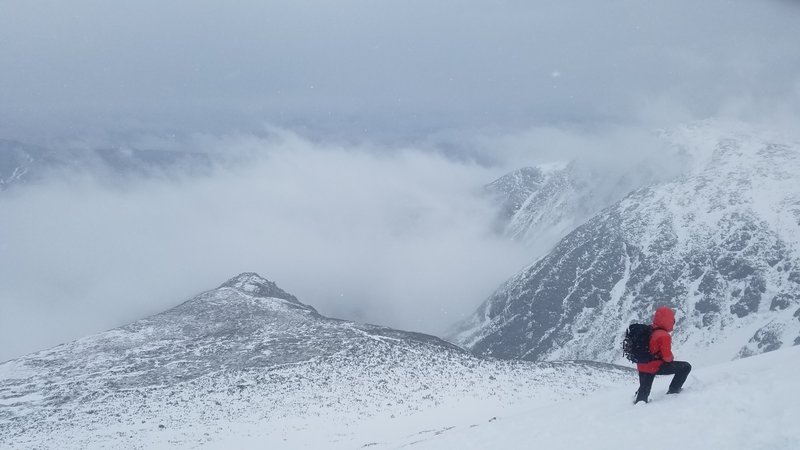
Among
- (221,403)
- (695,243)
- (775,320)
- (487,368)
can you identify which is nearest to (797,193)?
(695,243)

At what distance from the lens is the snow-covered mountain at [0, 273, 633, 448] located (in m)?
31.5

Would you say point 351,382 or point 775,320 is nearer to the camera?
point 351,382

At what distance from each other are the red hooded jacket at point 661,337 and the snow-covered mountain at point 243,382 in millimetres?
20634

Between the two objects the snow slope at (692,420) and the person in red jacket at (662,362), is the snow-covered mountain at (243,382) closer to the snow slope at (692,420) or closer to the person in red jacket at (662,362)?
the snow slope at (692,420)

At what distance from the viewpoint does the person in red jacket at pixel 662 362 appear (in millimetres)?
12930

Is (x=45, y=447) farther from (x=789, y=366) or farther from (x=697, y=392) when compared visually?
(x=789, y=366)

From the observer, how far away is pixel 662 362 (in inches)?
521

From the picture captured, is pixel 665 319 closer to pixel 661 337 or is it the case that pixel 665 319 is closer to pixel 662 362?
pixel 661 337

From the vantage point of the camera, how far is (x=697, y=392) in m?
12.9

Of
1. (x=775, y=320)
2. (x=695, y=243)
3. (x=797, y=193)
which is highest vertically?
(x=797, y=193)

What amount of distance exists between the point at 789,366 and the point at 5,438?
37478 mm

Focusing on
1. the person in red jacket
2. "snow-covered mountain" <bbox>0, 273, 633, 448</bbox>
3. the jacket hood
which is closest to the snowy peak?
"snow-covered mountain" <bbox>0, 273, 633, 448</bbox>

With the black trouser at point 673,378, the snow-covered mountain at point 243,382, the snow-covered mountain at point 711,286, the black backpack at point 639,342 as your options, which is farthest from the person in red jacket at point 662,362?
the snow-covered mountain at point 711,286

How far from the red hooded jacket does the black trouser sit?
6.9 inches
